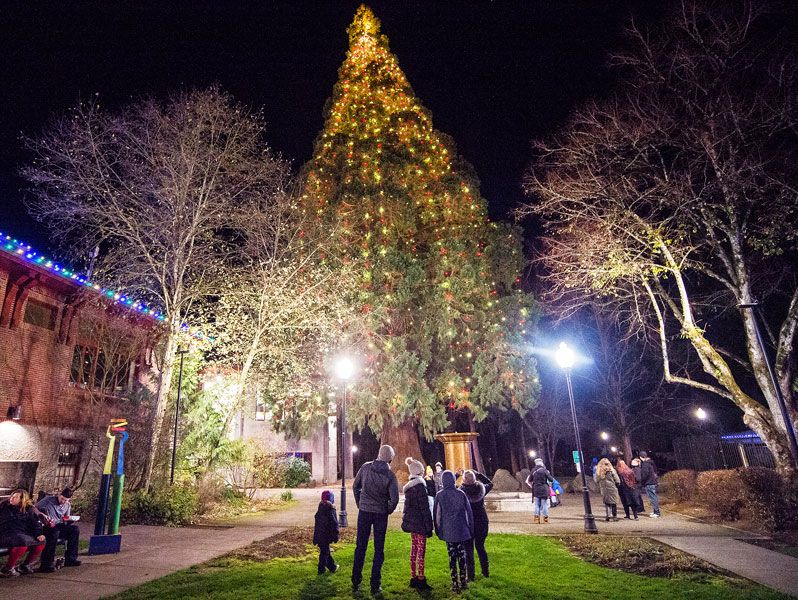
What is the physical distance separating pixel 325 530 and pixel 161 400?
29.5 ft

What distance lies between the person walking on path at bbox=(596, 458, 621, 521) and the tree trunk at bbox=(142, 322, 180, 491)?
13383 millimetres

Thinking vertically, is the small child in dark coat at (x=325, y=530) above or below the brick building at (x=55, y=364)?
below

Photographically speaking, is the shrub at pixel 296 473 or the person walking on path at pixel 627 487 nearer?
the person walking on path at pixel 627 487

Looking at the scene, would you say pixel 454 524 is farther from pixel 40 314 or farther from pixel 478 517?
pixel 40 314

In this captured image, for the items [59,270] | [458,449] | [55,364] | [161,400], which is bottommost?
[458,449]

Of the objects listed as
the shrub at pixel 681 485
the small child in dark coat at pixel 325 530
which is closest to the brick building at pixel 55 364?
the small child in dark coat at pixel 325 530

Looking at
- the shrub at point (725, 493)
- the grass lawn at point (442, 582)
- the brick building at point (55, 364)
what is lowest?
the grass lawn at point (442, 582)

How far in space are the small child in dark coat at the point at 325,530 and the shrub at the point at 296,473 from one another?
19281 mm

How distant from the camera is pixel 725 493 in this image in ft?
40.1

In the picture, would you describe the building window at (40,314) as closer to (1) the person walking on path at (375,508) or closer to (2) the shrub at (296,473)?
(2) the shrub at (296,473)

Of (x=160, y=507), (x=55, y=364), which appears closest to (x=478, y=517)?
(x=160, y=507)

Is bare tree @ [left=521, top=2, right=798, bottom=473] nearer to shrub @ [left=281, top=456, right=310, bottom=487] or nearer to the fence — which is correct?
the fence

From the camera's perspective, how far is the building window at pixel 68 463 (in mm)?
16141

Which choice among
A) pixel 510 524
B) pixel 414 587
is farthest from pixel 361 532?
pixel 510 524
